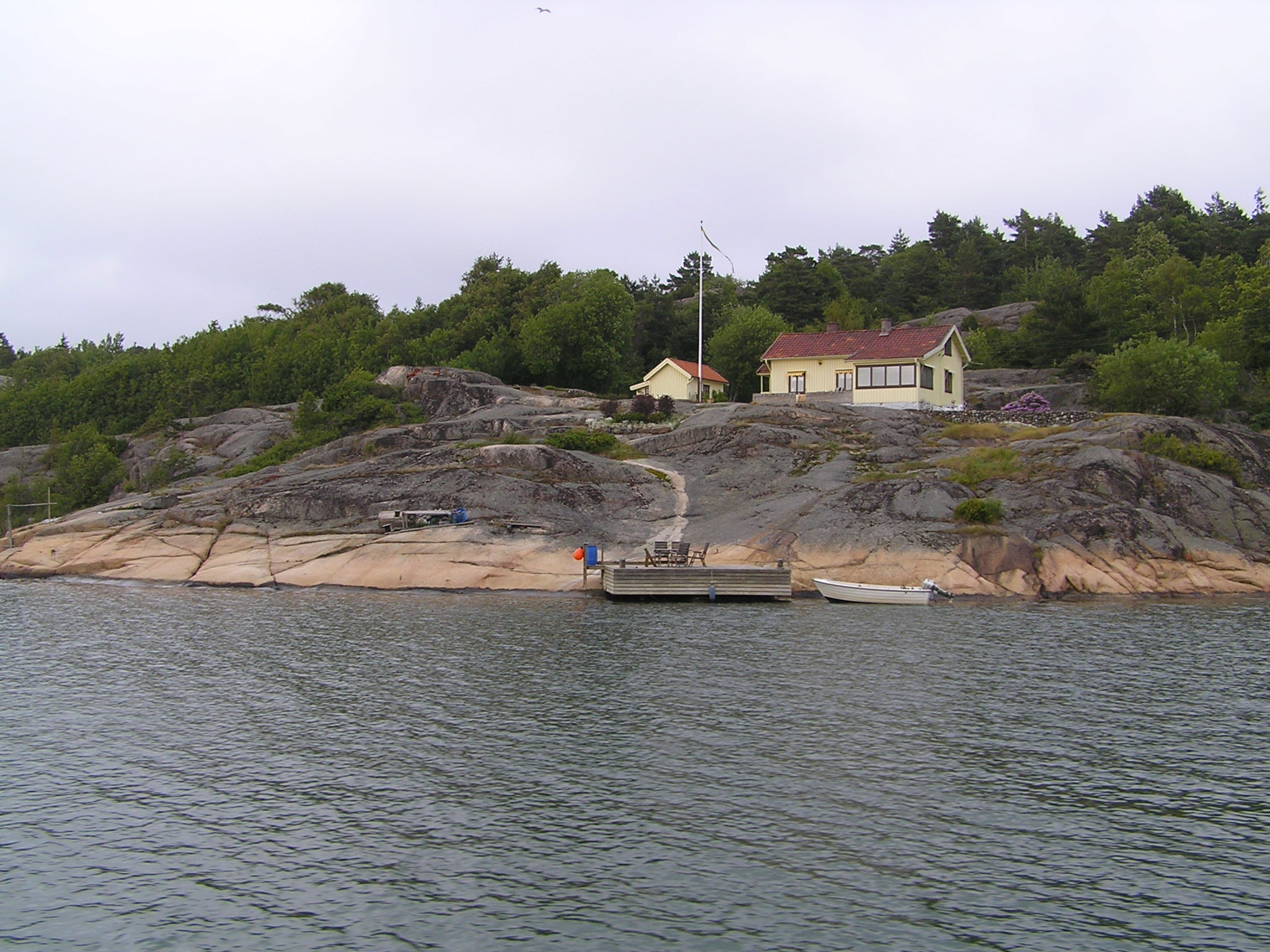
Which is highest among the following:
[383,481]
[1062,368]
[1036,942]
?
[1062,368]

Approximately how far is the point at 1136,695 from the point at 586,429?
51.4 m

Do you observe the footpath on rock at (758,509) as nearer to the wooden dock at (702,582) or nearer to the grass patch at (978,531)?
the grass patch at (978,531)

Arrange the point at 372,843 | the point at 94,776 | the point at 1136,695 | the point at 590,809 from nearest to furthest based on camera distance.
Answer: the point at 372,843, the point at 590,809, the point at 94,776, the point at 1136,695

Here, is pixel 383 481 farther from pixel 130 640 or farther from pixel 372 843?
pixel 372 843

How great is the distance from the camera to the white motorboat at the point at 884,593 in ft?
162

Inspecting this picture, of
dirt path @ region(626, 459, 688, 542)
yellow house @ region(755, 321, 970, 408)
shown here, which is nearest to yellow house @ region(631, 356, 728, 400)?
yellow house @ region(755, 321, 970, 408)

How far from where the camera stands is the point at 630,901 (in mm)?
16250

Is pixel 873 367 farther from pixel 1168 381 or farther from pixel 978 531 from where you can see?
pixel 978 531

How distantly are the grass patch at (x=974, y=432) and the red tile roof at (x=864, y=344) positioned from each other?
1056cm

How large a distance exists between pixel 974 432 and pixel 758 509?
19608mm

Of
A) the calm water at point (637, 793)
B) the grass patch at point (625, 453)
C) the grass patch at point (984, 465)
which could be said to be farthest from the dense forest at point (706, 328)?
the calm water at point (637, 793)

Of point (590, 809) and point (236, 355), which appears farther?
point (236, 355)

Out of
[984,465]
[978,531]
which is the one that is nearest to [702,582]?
[978,531]

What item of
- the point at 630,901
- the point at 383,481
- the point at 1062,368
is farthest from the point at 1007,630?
the point at 1062,368
